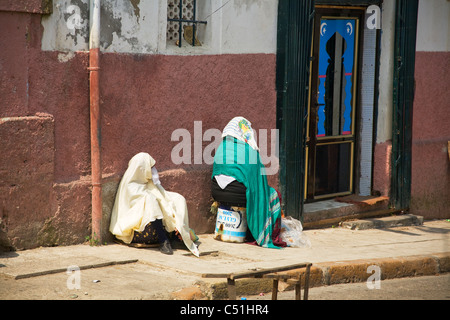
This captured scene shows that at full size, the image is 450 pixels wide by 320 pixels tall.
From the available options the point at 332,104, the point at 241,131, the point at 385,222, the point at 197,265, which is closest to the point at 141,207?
the point at 197,265

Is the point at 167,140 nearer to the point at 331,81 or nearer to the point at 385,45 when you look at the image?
the point at 331,81

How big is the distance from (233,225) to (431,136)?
156 inches

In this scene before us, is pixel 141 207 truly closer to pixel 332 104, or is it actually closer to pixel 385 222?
pixel 332 104

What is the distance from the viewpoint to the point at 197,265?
6758mm

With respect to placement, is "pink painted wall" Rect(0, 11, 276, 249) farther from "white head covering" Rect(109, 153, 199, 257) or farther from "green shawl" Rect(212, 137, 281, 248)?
"green shawl" Rect(212, 137, 281, 248)

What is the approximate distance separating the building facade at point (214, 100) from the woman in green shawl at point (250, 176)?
257 millimetres

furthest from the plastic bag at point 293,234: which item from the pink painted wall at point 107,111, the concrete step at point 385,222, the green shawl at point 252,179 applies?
the concrete step at point 385,222

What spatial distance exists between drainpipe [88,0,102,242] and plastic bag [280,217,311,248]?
1.99 metres

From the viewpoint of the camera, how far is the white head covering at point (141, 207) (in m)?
7.25

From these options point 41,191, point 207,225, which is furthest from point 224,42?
point 41,191

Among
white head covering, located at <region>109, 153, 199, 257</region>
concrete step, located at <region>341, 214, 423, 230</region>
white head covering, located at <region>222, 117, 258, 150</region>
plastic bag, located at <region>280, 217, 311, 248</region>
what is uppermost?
white head covering, located at <region>222, 117, 258, 150</region>

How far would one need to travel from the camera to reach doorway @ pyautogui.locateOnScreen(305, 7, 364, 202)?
30.9 ft

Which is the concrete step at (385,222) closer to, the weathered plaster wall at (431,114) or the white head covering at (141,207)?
the weathered plaster wall at (431,114)

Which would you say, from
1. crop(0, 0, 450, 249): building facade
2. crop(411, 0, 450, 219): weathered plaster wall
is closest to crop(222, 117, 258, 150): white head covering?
crop(0, 0, 450, 249): building facade
